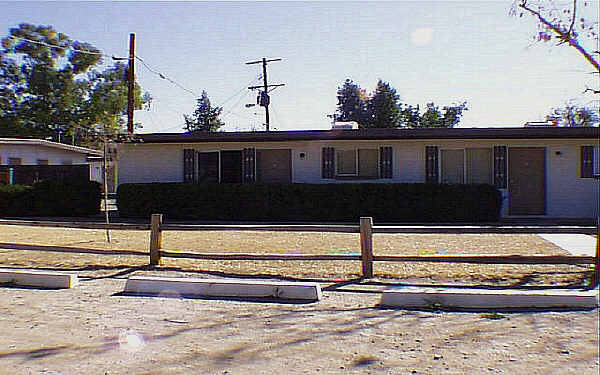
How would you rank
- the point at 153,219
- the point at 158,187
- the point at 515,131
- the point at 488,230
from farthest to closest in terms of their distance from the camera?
the point at 158,187 → the point at 515,131 → the point at 153,219 → the point at 488,230

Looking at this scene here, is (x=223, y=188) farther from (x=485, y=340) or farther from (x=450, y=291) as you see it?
(x=485, y=340)

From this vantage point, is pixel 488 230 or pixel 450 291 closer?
pixel 450 291

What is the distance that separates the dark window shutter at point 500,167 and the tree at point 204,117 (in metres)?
35.7

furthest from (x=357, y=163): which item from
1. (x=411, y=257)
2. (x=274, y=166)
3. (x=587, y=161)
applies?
(x=411, y=257)

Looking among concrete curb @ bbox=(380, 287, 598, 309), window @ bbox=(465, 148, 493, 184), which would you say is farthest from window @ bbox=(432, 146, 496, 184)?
concrete curb @ bbox=(380, 287, 598, 309)

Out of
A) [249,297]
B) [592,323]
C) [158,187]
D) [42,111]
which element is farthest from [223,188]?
[42,111]

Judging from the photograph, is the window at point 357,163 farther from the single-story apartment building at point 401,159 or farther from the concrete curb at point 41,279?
the concrete curb at point 41,279

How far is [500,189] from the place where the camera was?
16812 mm

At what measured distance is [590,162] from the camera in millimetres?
16469

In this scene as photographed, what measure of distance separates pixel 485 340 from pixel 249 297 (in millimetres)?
2937

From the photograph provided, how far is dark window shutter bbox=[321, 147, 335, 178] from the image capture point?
17.3 m

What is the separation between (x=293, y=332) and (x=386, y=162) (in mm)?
12145

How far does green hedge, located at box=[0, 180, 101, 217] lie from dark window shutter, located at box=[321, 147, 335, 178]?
729cm

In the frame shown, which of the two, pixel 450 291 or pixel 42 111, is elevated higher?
pixel 42 111
